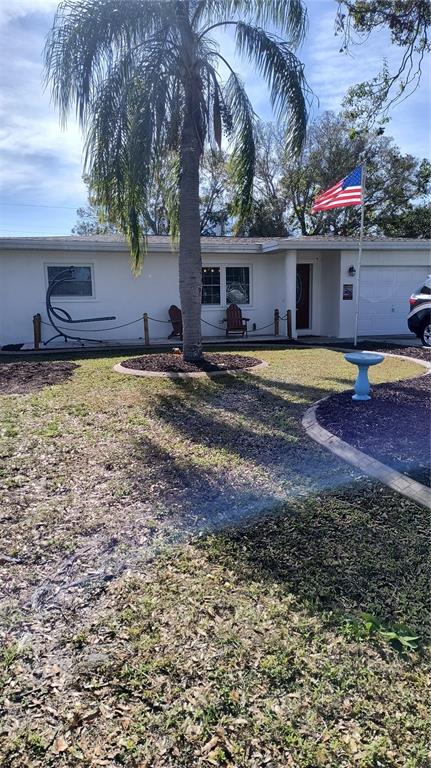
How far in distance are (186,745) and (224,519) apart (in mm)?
1754

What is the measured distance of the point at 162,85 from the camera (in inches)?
319

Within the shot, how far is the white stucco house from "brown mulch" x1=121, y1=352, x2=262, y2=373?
4889mm

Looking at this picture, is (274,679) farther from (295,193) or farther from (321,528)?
(295,193)

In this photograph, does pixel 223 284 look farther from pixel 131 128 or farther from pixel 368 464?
pixel 368 464

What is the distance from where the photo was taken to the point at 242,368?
9164 millimetres

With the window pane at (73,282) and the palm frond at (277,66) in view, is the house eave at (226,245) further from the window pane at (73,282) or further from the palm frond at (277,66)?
the palm frond at (277,66)

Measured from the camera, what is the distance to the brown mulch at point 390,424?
4.29 metres

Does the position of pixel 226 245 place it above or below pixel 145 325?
above

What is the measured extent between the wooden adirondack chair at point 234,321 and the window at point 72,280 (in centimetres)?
406

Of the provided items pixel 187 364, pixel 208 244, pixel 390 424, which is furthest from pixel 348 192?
pixel 390 424

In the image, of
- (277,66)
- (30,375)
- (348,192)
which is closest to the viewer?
(277,66)

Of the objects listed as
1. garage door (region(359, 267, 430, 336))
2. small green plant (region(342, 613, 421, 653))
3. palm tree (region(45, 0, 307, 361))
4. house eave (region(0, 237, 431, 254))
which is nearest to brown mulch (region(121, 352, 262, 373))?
palm tree (region(45, 0, 307, 361))

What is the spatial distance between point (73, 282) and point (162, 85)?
694 cm

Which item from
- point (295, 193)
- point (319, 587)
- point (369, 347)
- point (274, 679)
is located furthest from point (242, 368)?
point (295, 193)
